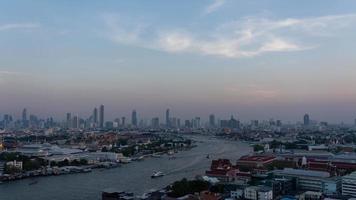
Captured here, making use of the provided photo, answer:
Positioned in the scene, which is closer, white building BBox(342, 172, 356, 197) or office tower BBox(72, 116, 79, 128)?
white building BBox(342, 172, 356, 197)

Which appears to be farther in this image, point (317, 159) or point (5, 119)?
point (5, 119)

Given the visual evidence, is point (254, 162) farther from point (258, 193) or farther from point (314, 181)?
point (258, 193)

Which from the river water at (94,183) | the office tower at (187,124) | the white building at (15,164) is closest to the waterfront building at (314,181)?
the river water at (94,183)

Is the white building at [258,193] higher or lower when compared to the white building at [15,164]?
lower

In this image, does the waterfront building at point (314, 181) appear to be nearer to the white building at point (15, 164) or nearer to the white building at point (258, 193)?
the white building at point (258, 193)

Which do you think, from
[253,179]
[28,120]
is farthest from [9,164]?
[28,120]

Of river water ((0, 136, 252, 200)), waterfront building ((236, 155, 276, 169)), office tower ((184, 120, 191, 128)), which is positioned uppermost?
office tower ((184, 120, 191, 128))

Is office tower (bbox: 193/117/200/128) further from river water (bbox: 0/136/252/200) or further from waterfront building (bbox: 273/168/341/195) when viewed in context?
waterfront building (bbox: 273/168/341/195)

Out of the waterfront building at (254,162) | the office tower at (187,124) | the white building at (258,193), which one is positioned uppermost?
the office tower at (187,124)

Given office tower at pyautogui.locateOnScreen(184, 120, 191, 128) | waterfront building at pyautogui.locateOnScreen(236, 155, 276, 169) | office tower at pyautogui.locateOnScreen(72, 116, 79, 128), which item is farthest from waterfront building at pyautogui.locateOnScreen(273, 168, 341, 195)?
office tower at pyautogui.locateOnScreen(184, 120, 191, 128)

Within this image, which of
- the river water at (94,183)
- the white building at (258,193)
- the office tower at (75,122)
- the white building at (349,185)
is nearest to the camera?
the white building at (258,193)

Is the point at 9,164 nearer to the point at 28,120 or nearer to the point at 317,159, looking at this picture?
the point at 317,159
